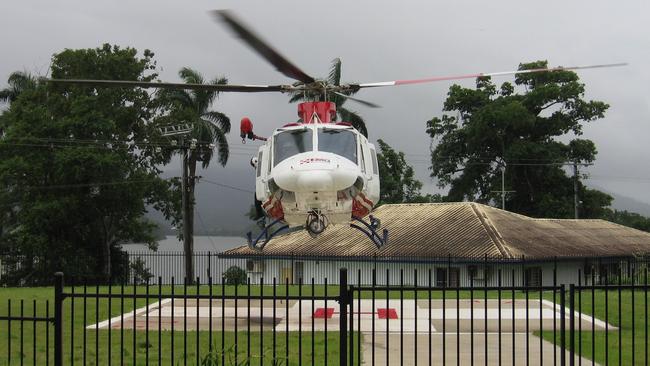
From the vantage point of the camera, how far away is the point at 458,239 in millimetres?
40500

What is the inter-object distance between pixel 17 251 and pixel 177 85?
36.6 meters

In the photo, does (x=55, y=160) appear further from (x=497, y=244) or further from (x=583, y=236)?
(x=583, y=236)

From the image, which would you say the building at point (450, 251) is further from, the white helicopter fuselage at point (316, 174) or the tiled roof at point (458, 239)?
the white helicopter fuselage at point (316, 174)

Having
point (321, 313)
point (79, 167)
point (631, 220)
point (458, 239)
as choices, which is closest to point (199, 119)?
point (79, 167)

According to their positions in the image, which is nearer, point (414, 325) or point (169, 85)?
point (414, 325)

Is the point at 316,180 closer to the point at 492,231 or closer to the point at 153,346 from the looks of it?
the point at 153,346

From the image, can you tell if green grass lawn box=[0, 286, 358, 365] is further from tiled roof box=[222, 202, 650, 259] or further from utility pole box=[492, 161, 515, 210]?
utility pole box=[492, 161, 515, 210]

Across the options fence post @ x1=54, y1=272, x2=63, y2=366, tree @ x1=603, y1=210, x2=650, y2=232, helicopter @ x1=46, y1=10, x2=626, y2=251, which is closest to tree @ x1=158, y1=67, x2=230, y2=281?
helicopter @ x1=46, y1=10, x2=626, y2=251

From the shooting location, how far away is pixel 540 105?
209ft

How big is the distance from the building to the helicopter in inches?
733

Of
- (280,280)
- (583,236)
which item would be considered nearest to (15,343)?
(280,280)

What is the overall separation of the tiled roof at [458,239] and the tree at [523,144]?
12463 millimetres

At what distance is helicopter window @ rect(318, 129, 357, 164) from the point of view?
15248 mm

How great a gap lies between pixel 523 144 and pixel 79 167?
33970 millimetres
